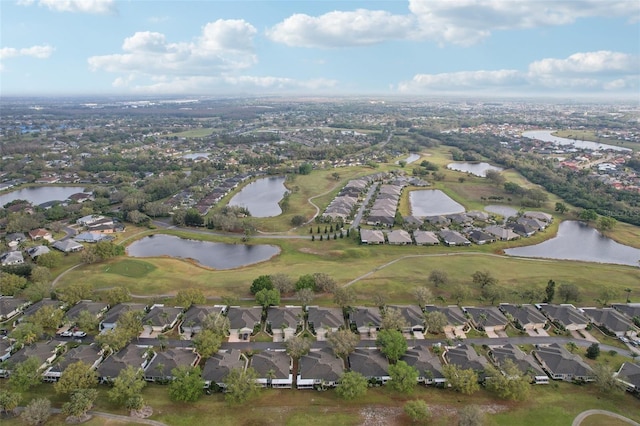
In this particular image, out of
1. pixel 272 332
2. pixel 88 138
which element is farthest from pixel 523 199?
pixel 88 138

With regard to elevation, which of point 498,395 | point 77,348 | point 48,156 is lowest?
point 498,395

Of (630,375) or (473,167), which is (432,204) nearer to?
(473,167)

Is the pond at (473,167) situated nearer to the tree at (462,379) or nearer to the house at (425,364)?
the house at (425,364)

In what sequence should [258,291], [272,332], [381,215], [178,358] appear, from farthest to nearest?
[381,215] → [258,291] → [272,332] → [178,358]

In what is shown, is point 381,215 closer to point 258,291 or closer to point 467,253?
point 467,253

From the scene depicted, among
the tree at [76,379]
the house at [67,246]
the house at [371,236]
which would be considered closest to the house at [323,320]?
the tree at [76,379]

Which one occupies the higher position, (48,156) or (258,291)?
(48,156)

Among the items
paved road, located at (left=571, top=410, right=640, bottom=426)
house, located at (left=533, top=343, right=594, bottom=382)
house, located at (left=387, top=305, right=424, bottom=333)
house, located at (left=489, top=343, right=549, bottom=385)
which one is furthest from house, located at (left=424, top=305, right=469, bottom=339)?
paved road, located at (left=571, top=410, right=640, bottom=426)
